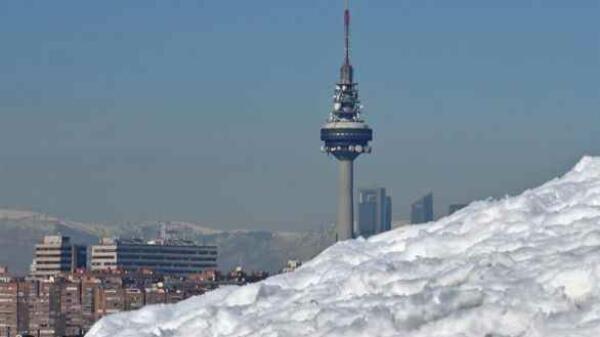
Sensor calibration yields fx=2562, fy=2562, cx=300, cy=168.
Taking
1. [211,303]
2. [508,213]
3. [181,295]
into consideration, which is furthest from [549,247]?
[181,295]

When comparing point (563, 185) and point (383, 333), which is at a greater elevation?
point (563, 185)

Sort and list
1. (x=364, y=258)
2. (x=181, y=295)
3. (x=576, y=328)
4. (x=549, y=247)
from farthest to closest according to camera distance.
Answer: (x=181, y=295) < (x=364, y=258) < (x=549, y=247) < (x=576, y=328)

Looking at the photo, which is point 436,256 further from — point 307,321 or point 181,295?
point 181,295

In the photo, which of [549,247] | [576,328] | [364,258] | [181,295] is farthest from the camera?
[181,295]

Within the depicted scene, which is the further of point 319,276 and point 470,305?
point 319,276

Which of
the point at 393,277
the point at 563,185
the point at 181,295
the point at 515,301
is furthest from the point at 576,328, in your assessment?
the point at 181,295

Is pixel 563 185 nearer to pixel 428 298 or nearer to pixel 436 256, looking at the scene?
pixel 436 256
